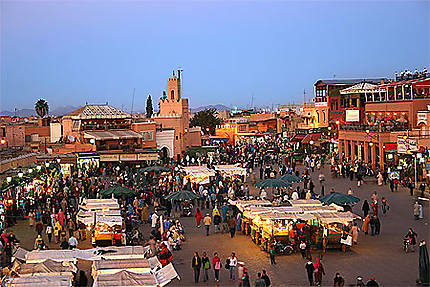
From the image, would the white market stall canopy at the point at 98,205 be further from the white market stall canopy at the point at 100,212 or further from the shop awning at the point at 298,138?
the shop awning at the point at 298,138

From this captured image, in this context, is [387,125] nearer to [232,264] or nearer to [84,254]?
[232,264]

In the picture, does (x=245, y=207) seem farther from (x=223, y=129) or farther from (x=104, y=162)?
(x=223, y=129)

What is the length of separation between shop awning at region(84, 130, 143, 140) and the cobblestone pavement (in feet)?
86.0

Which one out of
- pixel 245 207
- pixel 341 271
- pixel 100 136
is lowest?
pixel 341 271

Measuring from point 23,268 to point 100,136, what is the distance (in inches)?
1527

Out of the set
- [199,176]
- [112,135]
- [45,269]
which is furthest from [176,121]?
[45,269]

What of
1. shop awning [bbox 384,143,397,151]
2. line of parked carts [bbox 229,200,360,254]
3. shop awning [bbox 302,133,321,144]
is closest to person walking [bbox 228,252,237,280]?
line of parked carts [bbox 229,200,360,254]

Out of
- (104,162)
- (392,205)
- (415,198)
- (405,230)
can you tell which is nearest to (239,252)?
(405,230)

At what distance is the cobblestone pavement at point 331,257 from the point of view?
17.5m

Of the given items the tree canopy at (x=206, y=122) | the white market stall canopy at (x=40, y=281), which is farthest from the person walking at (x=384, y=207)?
the tree canopy at (x=206, y=122)

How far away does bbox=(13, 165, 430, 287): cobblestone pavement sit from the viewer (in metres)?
17.5

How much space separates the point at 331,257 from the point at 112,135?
3725 cm

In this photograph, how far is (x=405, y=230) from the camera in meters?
23.6

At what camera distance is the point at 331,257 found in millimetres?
19906
